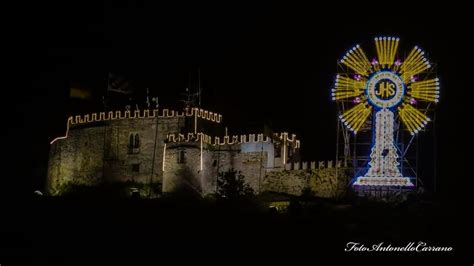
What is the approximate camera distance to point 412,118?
7450cm

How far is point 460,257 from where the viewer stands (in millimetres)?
59000

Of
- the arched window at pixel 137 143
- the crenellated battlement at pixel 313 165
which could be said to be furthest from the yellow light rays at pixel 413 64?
the arched window at pixel 137 143

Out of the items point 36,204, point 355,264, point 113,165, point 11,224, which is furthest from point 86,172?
point 355,264

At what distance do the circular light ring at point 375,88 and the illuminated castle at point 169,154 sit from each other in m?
5.08

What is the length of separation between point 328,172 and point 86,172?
1966 cm

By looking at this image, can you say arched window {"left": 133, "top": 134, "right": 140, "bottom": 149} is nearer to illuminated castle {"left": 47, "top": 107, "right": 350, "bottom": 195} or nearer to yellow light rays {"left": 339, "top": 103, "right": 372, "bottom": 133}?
illuminated castle {"left": 47, "top": 107, "right": 350, "bottom": 195}

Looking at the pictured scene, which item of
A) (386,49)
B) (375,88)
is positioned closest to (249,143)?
(375,88)

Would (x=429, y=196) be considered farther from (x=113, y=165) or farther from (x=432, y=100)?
(x=113, y=165)

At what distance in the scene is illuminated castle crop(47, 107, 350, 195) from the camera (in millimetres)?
78562

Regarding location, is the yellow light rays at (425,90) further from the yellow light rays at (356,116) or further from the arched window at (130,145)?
the arched window at (130,145)

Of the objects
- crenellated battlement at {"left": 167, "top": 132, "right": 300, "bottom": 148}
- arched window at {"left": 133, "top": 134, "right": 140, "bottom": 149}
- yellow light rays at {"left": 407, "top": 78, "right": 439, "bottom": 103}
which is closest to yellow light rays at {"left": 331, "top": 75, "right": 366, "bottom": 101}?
yellow light rays at {"left": 407, "top": 78, "right": 439, "bottom": 103}

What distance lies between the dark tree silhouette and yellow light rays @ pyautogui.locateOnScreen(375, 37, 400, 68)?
12762 millimetres

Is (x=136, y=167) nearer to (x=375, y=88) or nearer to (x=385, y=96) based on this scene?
(x=375, y=88)

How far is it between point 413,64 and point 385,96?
291cm
